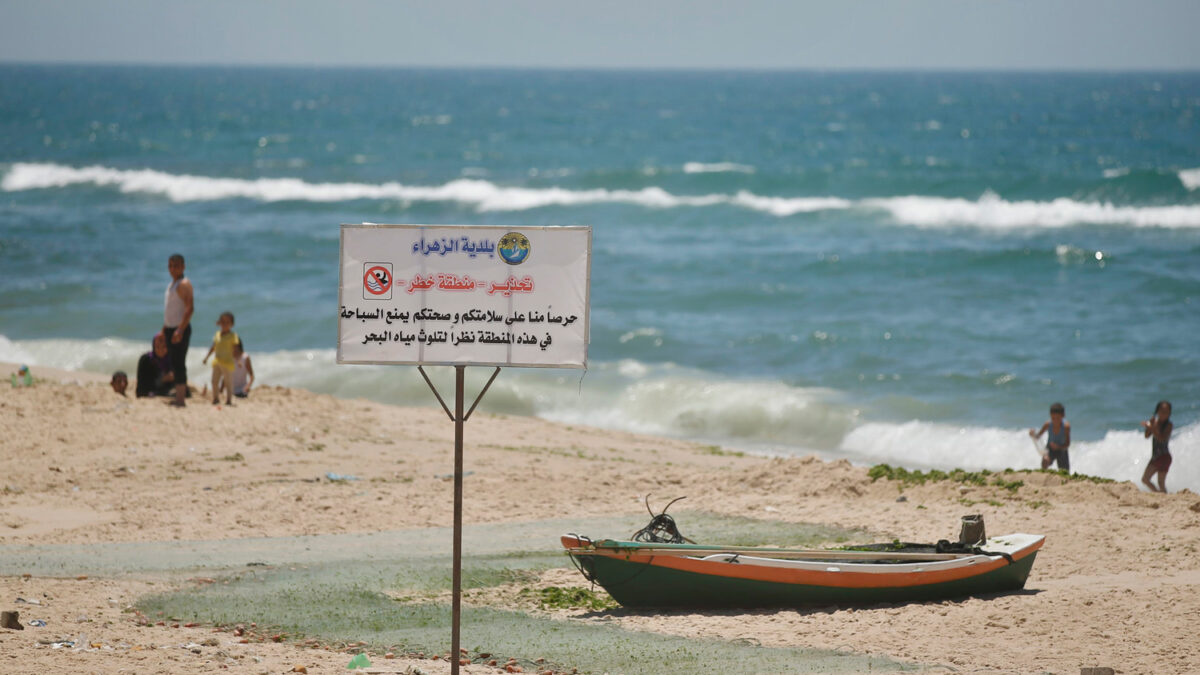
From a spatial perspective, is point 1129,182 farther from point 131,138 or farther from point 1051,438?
point 131,138

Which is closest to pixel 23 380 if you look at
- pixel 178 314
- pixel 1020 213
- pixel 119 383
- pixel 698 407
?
pixel 119 383

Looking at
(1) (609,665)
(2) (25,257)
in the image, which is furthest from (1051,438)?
(2) (25,257)

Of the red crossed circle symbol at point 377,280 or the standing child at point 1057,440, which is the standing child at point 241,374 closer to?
the red crossed circle symbol at point 377,280

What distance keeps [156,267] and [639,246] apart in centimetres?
1130

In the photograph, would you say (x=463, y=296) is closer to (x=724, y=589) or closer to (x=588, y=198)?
(x=724, y=589)

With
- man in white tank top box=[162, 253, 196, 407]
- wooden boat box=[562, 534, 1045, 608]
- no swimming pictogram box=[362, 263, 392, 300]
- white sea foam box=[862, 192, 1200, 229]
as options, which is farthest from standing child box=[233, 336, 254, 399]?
white sea foam box=[862, 192, 1200, 229]

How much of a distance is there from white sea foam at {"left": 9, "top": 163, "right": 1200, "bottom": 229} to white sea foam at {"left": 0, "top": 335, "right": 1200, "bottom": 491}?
56.8 feet

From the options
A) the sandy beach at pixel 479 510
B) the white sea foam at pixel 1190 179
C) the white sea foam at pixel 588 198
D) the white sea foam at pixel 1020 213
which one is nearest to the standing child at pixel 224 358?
the sandy beach at pixel 479 510

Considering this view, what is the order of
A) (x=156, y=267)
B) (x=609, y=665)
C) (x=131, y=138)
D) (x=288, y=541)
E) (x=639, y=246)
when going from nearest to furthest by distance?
(x=609, y=665) → (x=288, y=541) → (x=156, y=267) → (x=639, y=246) → (x=131, y=138)

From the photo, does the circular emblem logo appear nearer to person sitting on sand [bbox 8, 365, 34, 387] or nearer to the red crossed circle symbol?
the red crossed circle symbol

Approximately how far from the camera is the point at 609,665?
22.9ft

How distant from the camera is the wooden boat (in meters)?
8.00

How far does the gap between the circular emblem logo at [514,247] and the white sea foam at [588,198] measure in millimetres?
28236

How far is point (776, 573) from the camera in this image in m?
8.06
